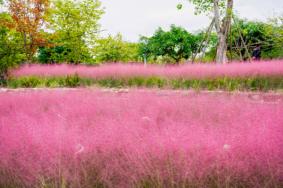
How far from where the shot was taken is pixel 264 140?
188 cm

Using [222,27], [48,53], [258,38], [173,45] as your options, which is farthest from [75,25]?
[258,38]

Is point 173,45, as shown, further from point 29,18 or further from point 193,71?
point 193,71

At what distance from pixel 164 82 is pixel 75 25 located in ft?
29.3

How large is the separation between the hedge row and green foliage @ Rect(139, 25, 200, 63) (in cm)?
1664

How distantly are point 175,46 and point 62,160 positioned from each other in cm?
2390

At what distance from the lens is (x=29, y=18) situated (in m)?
13.1

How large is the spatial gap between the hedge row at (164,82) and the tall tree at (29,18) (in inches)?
173

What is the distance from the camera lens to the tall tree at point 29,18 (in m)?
12.6

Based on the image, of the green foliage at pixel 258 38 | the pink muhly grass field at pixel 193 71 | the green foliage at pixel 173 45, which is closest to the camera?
the pink muhly grass field at pixel 193 71

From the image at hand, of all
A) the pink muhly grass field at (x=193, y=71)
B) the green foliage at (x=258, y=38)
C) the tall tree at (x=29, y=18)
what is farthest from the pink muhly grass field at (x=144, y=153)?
the green foliage at (x=258, y=38)

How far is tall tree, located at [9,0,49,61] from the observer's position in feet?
41.4

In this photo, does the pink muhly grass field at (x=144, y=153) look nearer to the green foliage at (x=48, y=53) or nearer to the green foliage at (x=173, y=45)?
the green foliage at (x=48, y=53)

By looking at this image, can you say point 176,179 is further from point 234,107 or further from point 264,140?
point 234,107

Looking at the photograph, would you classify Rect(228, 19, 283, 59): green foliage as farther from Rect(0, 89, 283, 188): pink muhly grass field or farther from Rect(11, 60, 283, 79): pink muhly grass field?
Rect(0, 89, 283, 188): pink muhly grass field
